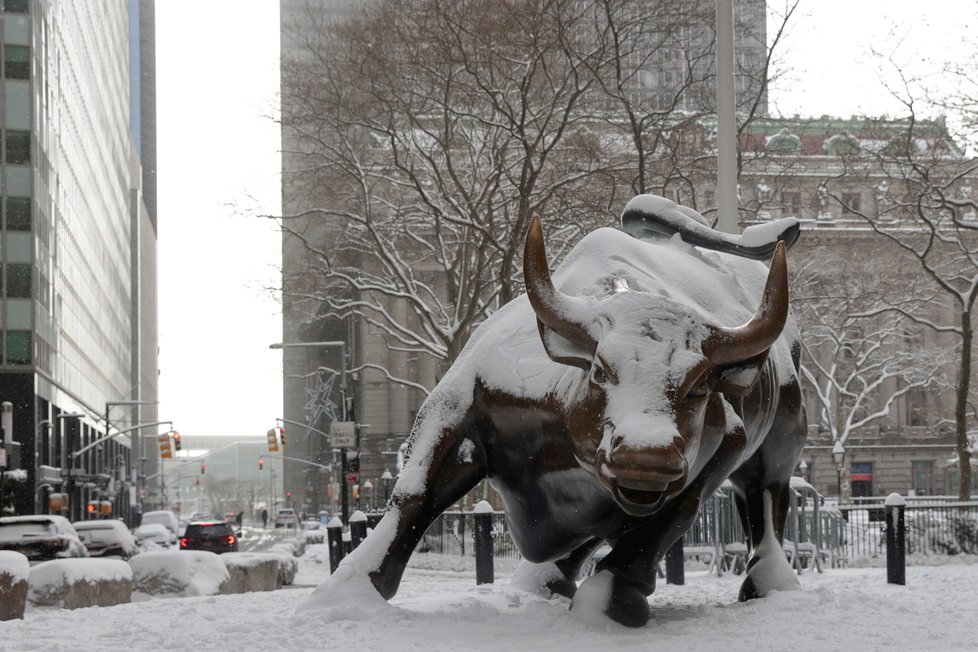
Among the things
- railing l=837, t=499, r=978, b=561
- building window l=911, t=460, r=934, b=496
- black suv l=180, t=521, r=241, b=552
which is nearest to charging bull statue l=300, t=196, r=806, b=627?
railing l=837, t=499, r=978, b=561

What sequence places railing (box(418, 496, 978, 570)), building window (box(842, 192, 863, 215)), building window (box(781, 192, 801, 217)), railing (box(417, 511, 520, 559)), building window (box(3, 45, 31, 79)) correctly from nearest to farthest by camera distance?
railing (box(418, 496, 978, 570)) < railing (box(417, 511, 520, 559)) < building window (box(842, 192, 863, 215)) < building window (box(781, 192, 801, 217)) < building window (box(3, 45, 31, 79))

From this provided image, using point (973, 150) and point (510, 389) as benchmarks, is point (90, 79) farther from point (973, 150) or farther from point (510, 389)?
point (510, 389)

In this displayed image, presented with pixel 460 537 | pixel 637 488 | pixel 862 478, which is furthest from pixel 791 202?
pixel 862 478

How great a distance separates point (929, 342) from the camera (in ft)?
188

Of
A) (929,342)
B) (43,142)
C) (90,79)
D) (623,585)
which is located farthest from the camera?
(90,79)

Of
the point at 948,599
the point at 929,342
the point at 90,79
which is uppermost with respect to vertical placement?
the point at 90,79

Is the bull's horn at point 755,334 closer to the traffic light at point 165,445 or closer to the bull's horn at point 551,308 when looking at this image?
the bull's horn at point 551,308

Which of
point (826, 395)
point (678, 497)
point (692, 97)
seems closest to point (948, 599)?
point (678, 497)

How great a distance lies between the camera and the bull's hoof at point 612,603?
6566 mm

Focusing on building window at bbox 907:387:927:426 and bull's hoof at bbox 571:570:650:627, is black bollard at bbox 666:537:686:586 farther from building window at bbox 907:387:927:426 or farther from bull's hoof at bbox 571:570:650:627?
building window at bbox 907:387:927:426

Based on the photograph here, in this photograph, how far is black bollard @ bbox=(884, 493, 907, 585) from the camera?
1110 cm

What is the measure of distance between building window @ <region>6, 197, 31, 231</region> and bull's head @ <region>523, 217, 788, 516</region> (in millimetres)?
48442

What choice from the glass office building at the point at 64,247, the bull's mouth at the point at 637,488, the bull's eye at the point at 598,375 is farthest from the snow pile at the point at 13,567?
the glass office building at the point at 64,247

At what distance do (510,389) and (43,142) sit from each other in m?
50.3
